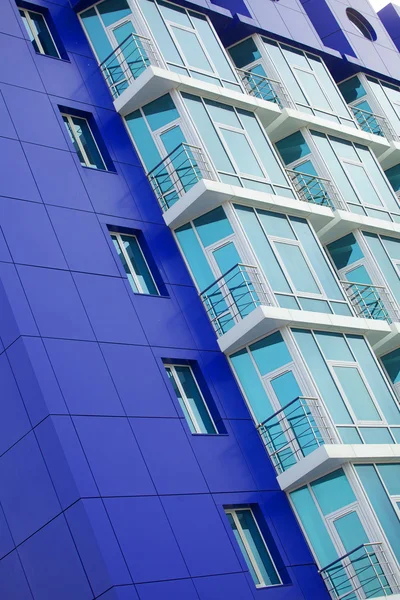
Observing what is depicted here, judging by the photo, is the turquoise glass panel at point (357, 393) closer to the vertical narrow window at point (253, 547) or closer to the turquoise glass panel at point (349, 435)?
the turquoise glass panel at point (349, 435)

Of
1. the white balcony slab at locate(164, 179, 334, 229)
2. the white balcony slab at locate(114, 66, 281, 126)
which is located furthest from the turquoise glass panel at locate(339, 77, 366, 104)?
the white balcony slab at locate(164, 179, 334, 229)

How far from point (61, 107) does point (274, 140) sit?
682 centimetres

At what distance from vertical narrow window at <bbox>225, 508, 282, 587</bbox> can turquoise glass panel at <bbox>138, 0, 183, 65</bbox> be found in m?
11.3

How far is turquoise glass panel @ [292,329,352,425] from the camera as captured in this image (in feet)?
73.2

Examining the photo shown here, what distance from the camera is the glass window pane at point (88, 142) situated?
2466cm

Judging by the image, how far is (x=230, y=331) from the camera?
22.7 metres

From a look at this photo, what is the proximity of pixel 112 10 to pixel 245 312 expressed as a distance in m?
8.87

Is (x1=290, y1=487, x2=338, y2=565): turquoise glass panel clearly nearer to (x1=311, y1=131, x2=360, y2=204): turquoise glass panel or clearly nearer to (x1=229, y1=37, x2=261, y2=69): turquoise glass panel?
(x1=311, y1=131, x2=360, y2=204): turquoise glass panel

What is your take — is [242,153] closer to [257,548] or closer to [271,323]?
[271,323]

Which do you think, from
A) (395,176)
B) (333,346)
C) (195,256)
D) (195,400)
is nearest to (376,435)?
(333,346)

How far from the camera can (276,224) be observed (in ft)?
81.4

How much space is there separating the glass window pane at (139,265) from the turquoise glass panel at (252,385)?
2385mm

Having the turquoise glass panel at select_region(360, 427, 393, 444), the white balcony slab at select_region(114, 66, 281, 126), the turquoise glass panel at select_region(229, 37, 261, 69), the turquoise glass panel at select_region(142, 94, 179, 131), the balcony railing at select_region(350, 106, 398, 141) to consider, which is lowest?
the turquoise glass panel at select_region(360, 427, 393, 444)

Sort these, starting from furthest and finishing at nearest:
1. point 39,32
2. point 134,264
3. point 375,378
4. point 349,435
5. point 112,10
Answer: point 112,10 < point 39,32 < point 375,378 < point 134,264 < point 349,435
